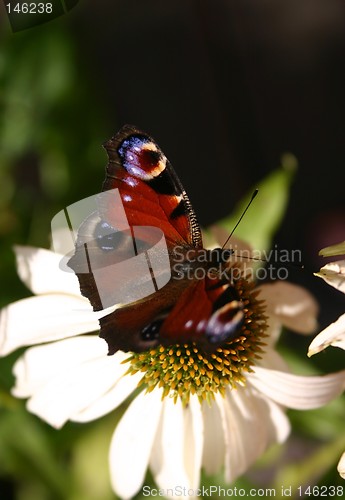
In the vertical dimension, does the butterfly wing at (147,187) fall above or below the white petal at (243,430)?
above

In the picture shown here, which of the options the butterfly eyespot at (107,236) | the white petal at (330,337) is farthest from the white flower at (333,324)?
the butterfly eyespot at (107,236)

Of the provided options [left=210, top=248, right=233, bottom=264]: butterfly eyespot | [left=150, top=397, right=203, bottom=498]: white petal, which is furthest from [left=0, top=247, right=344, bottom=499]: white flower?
[left=210, top=248, right=233, bottom=264]: butterfly eyespot

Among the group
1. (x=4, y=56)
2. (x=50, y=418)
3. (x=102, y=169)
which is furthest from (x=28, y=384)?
(x=4, y=56)

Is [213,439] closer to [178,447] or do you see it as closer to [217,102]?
[178,447]

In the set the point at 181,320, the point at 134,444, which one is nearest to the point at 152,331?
the point at 181,320

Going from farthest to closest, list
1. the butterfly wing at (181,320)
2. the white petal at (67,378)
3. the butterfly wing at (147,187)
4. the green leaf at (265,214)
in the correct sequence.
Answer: the green leaf at (265,214) < the white petal at (67,378) < the butterfly wing at (147,187) < the butterfly wing at (181,320)

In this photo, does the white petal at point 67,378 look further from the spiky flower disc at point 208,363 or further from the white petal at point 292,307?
the white petal at point 292,307
